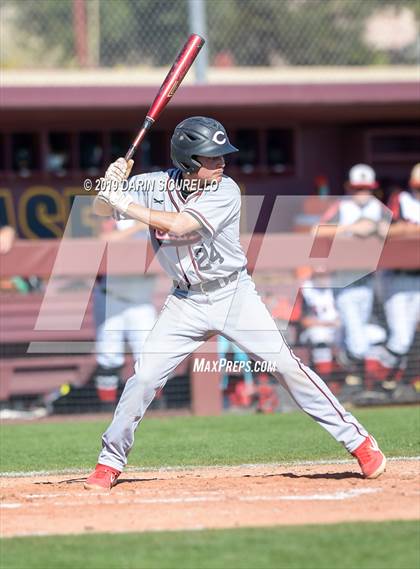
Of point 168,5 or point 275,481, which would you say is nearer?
point 275,481

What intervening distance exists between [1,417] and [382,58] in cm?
736

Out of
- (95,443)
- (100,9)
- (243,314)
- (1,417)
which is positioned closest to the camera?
(243,314)

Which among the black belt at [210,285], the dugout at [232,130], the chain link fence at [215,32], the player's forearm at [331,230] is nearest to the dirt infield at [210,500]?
the black belt at [210,285]

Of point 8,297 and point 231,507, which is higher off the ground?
point 8,297

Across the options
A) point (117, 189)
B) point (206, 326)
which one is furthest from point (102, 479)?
point (117, 189)

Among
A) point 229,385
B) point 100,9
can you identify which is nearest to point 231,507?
point 229,385

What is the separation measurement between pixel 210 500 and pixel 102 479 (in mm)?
723

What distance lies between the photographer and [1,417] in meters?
10.4

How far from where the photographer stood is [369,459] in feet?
20.3

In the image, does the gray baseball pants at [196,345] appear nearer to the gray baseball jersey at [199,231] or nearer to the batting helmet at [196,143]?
the gray baseball jersey at [199,231]

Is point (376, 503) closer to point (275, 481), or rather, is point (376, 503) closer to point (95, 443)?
point (275, 481)

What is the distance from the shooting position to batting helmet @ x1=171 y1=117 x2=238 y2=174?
603cm

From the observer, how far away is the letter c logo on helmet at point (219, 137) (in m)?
6.05

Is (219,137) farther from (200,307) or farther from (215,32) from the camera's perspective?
(215,32)
